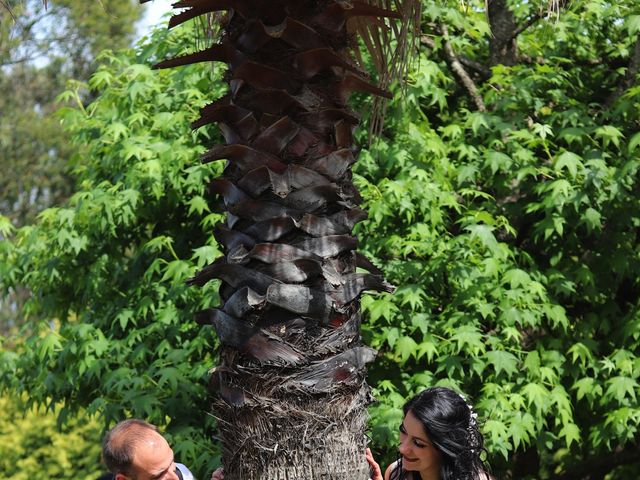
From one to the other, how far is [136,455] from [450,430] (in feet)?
3.56

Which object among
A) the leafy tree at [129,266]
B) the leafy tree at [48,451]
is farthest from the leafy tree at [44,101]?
the leafy tree at [129,266]

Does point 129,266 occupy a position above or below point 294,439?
below

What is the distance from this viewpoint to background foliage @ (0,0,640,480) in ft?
19.9

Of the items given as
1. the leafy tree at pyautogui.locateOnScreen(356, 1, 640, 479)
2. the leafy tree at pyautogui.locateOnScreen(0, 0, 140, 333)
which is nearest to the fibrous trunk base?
the leafy tree at pyautogui.locateOnScreen(356, 1, 640, 479)

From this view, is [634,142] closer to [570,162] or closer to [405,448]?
[570,162]

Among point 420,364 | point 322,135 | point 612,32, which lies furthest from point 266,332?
point 612,32

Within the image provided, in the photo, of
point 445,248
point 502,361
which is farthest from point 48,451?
point 502,361

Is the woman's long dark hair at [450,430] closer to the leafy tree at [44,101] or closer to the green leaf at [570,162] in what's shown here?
the green leaf at [570,162]

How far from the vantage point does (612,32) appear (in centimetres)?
728

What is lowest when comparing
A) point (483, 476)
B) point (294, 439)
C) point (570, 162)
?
point (570, 162)

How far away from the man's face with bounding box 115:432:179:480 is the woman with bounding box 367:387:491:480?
2.71 feet

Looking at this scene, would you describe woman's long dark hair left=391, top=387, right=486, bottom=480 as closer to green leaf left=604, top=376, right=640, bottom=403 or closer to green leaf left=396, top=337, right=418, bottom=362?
green leaf left=396, top=337, right=418, bottom=362

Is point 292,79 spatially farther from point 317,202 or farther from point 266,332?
point 266,332

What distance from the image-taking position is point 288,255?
123 inches
